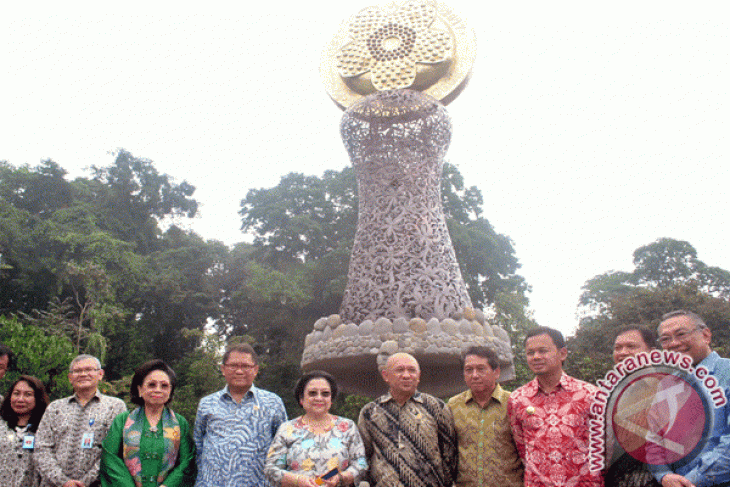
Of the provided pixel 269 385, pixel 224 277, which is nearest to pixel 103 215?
pixel 224 277

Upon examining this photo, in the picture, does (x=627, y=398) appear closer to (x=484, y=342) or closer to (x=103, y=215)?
(x=484, y=342)

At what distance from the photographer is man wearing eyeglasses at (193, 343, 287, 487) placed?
10.9ft

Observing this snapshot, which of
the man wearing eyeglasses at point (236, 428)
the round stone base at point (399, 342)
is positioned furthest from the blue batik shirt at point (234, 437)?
the round stone base at point (399, 342)

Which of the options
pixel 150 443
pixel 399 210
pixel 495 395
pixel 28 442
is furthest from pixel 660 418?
pixel 399 210

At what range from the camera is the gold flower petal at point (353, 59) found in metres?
9.59

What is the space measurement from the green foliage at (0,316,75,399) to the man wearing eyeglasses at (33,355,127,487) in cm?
855

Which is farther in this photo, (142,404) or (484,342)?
(484,342)

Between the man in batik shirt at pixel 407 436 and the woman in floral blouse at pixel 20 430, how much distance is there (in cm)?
196

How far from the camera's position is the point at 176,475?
3.30m

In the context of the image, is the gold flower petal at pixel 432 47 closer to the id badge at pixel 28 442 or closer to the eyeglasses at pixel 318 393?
the eyeglasses at pixel 318 393

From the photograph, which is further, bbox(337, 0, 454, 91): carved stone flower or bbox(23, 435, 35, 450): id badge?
bbox(337, 0, 454, 91): carved stone flower

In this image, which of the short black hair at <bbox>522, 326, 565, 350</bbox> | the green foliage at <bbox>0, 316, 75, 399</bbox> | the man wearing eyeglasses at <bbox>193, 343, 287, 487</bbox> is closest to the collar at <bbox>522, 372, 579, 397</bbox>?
the short black hair at <bbox>522, 326, 565, 350</bbox>

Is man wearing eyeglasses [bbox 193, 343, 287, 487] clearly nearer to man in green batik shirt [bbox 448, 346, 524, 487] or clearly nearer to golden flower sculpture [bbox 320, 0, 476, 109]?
man in green batik shirt [bbox 448, 346, 524, 487]

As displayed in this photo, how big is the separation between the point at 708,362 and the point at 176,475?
2659mm
